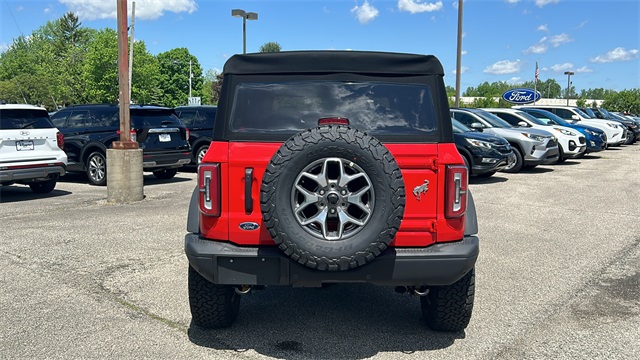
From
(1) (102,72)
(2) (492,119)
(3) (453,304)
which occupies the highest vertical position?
(1) (102,72)

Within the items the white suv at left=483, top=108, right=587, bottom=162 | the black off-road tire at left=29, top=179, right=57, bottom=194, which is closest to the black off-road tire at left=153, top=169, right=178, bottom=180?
the black off-road tire at left=29, top=179, right=57, bottom=194

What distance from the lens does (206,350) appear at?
3801 millimetres

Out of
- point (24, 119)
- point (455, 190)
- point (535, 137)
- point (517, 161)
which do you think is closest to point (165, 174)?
point (24, 119)

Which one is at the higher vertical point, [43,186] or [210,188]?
[210,188]

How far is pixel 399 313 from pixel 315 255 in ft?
5.12

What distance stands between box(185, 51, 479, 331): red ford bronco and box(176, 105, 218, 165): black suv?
36.2ft

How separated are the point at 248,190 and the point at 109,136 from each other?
31.8ft

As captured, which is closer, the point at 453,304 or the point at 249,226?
the point at 249,226

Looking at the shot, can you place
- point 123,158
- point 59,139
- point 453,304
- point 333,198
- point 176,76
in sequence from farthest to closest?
point 176,76
point 59,139
point 123,158
point 453,304
point 333,198

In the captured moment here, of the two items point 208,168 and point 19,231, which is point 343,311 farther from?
point 19,231

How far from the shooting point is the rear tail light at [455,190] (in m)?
3.62

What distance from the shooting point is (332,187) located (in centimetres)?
333

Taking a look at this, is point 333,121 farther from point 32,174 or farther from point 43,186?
point 43,186

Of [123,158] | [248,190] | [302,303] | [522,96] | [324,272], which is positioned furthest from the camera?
[522,96]
